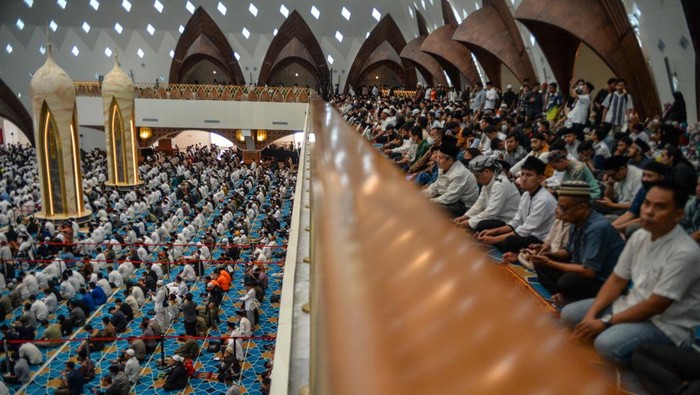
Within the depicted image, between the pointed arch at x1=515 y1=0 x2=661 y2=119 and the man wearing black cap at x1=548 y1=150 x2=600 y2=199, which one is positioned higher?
the pointed arch at x1=515 y1=0 x2=661 y2=119

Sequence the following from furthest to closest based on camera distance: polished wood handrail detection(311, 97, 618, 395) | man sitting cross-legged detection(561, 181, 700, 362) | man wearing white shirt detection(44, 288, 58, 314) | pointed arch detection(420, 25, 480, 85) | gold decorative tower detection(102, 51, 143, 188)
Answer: pointed arch detection(420, 25, 480, 85) → gold decorative tower detection(102, 51, 143, 188) → man wearing white shirt detection(44, 288, 58, 314) → man sitting cross-legged detection(561, 181, 700, 362) → polished wood handrail detection(311, 97, 618, 395)

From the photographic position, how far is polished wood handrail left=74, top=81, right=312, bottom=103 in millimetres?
20984

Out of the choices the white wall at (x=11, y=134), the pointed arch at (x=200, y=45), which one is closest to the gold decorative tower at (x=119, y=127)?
the pointed arch at (x=200, y=45)

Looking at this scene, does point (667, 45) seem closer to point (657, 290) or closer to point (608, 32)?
point (608, 32)

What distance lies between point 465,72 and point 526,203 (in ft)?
50.0

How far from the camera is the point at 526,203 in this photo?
10.5 ft

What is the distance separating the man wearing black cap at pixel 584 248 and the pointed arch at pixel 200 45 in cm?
2668

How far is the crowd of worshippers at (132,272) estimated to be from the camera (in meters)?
6.61

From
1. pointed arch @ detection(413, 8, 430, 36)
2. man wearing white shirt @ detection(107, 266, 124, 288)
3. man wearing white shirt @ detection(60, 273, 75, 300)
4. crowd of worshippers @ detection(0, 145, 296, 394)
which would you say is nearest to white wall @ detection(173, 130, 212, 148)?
crowd of worshippers @ detection(0, 145, 296, 394)

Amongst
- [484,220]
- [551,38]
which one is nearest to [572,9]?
[551,38]

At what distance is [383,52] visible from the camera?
A: 27.7 meters

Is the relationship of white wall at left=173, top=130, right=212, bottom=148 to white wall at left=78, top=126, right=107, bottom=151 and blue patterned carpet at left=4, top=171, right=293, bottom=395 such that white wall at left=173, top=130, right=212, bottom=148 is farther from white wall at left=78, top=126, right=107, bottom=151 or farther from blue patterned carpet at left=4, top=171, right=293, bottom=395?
blue patterned carpet at left=4, top=171, right=293, bottom=395

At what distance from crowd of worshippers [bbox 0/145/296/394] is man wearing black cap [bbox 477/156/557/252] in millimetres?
3828

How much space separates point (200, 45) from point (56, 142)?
52.4 ft
